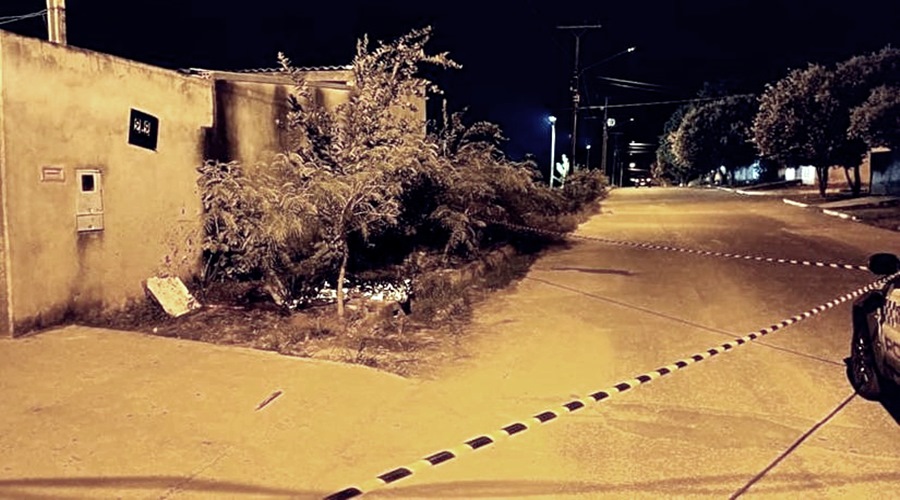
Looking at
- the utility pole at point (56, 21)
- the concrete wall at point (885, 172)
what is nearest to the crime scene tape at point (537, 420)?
the utility pole at point (56, 21)

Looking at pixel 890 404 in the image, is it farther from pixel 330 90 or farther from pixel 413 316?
pixel 330 90

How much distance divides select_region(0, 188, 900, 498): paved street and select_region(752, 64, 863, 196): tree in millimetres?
25658

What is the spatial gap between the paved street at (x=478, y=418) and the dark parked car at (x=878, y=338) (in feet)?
0.60

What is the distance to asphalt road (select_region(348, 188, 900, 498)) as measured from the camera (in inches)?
182

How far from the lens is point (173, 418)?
548 centimetres

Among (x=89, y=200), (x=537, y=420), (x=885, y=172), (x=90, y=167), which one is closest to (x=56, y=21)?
(x=90, y=167)

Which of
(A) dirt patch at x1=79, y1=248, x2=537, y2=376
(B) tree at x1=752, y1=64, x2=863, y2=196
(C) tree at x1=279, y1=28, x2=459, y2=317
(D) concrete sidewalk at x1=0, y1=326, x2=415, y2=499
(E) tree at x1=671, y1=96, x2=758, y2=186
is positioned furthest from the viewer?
(E) tree at x1=671, y1=96, x2=758, y2=186

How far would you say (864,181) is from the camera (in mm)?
39062

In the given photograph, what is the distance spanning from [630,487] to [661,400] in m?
1.76

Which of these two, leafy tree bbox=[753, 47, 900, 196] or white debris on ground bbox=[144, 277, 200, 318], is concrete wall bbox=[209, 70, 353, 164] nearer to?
white debris on ground bbox=[144, 277, 200, 318]

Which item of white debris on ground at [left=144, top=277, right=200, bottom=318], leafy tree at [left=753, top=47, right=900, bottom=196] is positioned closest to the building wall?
white debris on ground at [left=144, top=277, right=200, bottom=318]

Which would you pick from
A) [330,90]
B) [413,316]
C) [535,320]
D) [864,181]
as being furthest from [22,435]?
[864,181]

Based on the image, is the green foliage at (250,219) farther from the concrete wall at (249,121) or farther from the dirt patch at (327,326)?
the concrete wall at (249,121)

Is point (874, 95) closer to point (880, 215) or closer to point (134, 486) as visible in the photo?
point (880, 215)
